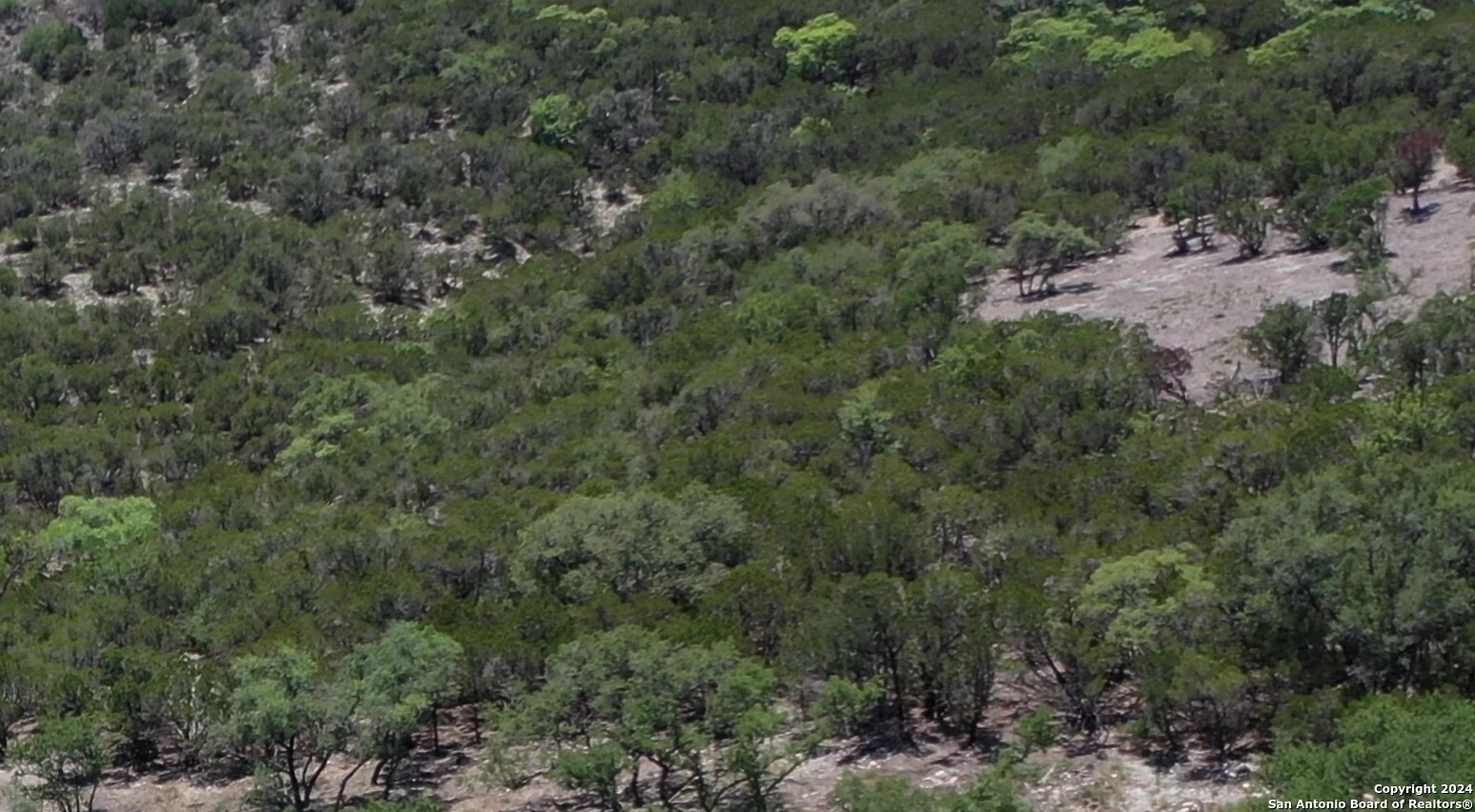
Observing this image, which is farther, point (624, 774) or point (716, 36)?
point (716, 36)

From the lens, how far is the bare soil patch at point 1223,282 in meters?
46.5

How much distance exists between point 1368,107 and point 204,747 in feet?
140

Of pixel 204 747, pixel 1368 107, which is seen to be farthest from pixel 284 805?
pixel 1368 107

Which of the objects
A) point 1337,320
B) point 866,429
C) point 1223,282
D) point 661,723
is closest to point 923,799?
point 661,723

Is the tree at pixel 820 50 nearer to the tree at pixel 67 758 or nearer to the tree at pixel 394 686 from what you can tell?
the tree at pixel 394 686

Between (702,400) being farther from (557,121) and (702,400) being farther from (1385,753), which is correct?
(557,121)

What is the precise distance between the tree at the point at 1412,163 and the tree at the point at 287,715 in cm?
3438

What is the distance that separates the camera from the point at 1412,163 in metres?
54.4

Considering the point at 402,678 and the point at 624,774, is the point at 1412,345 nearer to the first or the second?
the point at 624,774

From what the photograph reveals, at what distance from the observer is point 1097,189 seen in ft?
200

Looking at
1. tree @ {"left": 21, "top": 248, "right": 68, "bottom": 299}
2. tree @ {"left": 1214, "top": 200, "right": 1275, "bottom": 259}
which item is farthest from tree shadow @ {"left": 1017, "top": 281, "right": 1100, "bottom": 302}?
tree @ {"left": 21, "top": 248, "right": 68, "bottom": 299}

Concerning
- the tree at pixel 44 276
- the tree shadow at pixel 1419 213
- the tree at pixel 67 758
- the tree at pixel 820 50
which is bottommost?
the tree at pixel 67 758

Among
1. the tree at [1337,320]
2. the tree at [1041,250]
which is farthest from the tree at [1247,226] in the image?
the tree at [1337,320]

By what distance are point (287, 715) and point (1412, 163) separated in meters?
36.5
